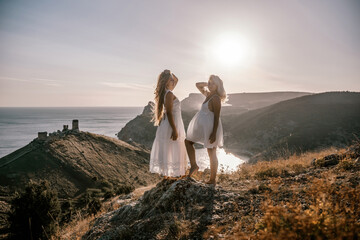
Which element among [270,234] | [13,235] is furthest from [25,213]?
[270,234]

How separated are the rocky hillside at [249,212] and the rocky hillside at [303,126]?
1836 inches

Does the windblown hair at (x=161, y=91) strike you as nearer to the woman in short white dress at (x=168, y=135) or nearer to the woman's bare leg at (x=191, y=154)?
the woman in short white dress at (x=168, y=135)

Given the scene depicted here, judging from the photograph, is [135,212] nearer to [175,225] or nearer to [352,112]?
[175,225]

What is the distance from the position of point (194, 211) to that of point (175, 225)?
0.62 metres

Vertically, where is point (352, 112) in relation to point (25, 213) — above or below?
above

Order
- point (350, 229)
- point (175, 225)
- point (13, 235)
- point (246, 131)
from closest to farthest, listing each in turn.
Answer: point (350, 229) → point (175, 225) → point (13, 235) → point (246, 131)

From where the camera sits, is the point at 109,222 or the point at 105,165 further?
the point at 105,165

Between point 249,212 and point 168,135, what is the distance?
250 centimetres

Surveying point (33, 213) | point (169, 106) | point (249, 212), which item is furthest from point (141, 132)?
point (249, 212)

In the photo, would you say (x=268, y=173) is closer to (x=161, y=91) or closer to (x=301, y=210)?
(x=301, y=210)

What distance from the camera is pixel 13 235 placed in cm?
1380

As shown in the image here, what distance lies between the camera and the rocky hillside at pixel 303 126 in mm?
51469

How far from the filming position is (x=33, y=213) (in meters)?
14.3

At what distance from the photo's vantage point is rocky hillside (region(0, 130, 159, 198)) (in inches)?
1013
